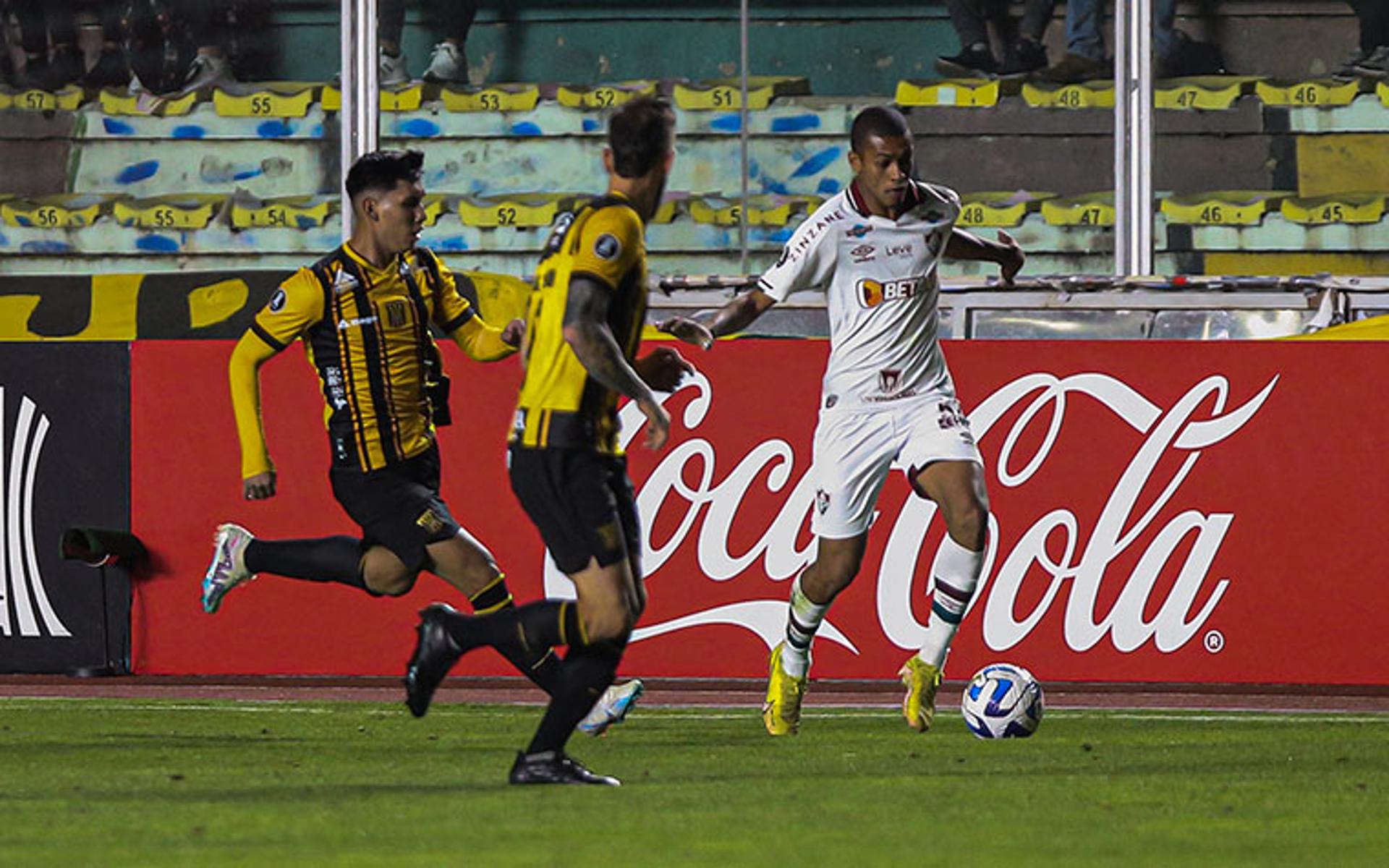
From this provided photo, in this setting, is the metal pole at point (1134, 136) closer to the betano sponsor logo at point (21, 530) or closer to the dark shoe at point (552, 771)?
the betano sponsor logo at point (21, 530)

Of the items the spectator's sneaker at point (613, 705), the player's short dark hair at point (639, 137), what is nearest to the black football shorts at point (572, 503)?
the player's short dark hair at point (639, 137)

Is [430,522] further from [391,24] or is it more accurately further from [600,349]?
[391,24]

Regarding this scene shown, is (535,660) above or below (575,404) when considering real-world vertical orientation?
below

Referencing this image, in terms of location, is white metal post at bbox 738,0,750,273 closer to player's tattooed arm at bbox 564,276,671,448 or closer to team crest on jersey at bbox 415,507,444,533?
team crest on jersey at bbox 415,507,444,533

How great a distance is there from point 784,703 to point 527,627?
184 centimetres

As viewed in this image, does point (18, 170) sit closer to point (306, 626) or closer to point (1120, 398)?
point (306, 626)

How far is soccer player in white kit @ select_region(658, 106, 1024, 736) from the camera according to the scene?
26.5 feet

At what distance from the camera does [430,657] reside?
6.81 meters

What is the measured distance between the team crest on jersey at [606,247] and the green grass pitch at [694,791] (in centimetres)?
132

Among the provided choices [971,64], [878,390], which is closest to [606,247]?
[878,390]

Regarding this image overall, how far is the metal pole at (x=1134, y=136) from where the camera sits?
42.5 ft

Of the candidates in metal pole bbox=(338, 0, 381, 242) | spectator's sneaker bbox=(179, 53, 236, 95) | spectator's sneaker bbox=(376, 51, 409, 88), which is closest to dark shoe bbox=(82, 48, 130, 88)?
spectator's sneaker bbox=(179, 53, 236, 95)

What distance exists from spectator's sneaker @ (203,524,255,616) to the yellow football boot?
1988 mm

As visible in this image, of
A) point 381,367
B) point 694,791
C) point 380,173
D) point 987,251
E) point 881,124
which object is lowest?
point 694,791
